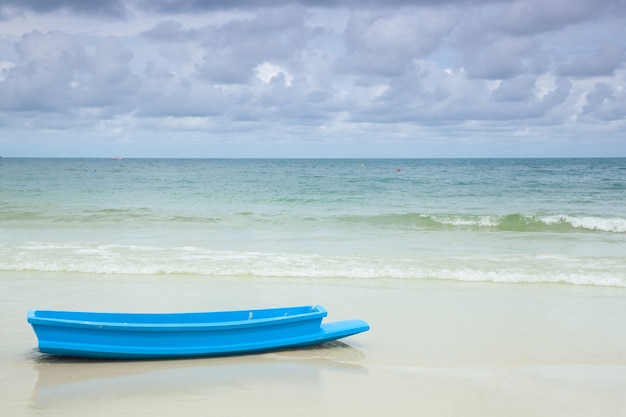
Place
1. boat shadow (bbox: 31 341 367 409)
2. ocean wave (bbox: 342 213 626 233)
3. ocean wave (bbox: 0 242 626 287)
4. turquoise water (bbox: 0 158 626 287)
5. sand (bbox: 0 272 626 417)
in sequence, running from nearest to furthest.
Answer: sand (bbox: 0 272 626 417) < boat shadow (bbox: 31 341 367 409) < ocean wave (bbox: 0 242 626 287) < turquoise water (bbox: 0 158 626 287) < ocean wave (bbox: 342 213 626 233)

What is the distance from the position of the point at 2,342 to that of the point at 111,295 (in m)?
3.18

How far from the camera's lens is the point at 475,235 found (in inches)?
850

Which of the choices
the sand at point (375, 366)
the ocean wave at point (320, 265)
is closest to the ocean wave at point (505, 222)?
the ocean wave at point (320, 265)

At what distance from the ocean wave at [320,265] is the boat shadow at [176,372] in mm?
5628

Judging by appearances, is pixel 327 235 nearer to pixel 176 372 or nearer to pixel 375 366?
pixel 375 366

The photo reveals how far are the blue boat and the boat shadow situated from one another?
0.13 metres

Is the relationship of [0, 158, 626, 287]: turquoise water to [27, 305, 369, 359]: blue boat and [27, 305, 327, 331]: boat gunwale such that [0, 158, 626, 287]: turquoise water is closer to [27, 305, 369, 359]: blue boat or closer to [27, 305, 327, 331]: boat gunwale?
[27, 305, 369, 359]: blue boat

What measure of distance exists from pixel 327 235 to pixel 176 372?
13.2 meters

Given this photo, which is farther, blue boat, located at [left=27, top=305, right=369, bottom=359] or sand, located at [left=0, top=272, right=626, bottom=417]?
blue boat, located at [left=27, top=305, right=369, bottom=359]

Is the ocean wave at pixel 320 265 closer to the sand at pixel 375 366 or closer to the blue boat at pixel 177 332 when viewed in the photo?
the sand at pixel 375 366

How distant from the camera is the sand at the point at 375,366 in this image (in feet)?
22.2

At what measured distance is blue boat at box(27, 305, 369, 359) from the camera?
7914 mm

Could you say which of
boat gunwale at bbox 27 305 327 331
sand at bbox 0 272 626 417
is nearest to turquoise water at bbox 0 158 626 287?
sand at bbox 0 272 626 417

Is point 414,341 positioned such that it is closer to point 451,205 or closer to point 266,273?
point 266,273
